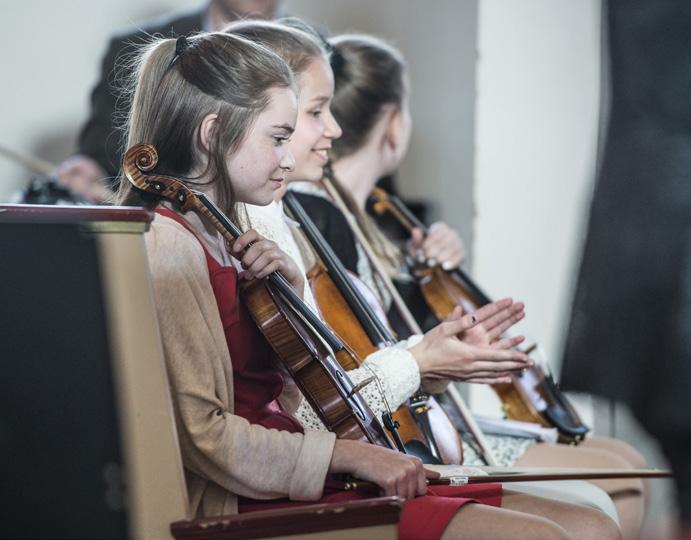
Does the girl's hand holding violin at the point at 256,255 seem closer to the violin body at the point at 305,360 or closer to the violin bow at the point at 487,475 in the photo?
the violin body at the point at 305,360

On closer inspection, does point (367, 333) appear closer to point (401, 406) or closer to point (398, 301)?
point (401, 406)

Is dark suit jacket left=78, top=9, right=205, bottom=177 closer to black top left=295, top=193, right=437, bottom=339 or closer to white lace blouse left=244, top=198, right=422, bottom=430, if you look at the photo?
black top left=295, top=193, right=437, bottom=339

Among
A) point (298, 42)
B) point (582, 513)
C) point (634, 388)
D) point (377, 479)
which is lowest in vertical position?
point (582, 513)

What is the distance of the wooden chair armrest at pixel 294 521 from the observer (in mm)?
1182

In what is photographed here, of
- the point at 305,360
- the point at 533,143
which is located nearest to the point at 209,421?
the point at 305,360

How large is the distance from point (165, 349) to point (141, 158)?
261mm

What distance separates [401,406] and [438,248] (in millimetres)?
724

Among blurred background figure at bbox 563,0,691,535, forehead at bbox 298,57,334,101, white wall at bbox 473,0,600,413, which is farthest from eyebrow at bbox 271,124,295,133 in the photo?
white wall at bbox 473,0,600,413

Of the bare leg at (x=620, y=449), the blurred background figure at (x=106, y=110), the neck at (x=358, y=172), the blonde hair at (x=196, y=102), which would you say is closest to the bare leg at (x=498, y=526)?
the blonde hair at (x=196, y=102)

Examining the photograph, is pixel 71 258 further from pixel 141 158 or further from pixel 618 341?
pixel 618 341

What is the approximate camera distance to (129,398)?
121 cm

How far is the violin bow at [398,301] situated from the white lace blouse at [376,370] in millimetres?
282

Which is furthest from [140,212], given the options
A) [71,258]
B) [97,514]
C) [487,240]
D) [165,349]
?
[487,240]

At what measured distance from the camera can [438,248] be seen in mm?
2422
